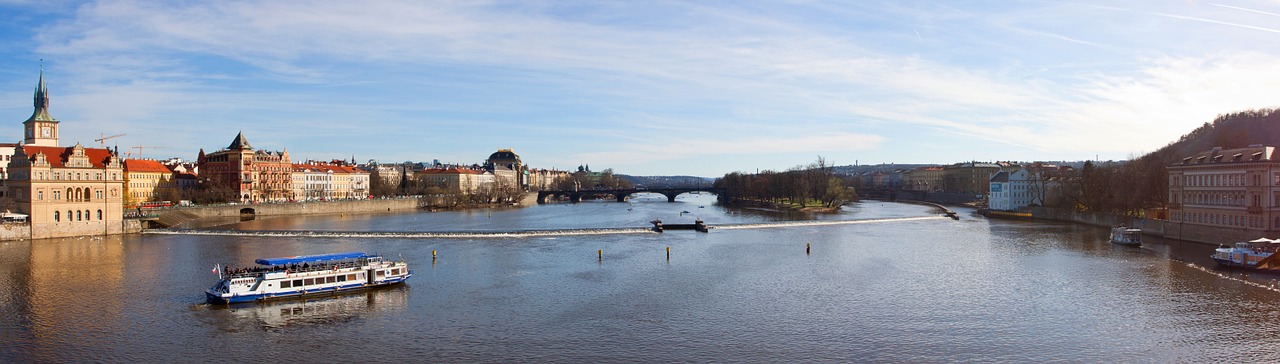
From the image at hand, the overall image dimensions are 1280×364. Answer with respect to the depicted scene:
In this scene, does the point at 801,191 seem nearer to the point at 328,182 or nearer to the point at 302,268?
the point at 328,182

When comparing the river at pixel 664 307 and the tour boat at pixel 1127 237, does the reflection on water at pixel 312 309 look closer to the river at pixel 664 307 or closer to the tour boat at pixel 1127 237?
the river at pixel 664 307

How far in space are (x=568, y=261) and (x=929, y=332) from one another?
2224 cm

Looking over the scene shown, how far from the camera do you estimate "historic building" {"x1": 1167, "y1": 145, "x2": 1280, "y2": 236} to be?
156 feet

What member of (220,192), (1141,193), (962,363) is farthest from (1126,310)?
(220,192)

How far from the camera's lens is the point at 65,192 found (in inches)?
2288

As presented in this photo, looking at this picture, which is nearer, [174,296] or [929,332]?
[929,332]

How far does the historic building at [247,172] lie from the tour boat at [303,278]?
75.5 metres

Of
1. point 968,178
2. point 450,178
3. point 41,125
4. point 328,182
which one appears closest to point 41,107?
point 41,125

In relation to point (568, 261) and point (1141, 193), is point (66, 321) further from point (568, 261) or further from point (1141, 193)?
point (1141, 193)

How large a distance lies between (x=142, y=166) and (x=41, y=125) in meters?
20.2

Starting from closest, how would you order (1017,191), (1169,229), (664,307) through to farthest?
1. (664,307)
2. (1169,229)
3. (1017,191)

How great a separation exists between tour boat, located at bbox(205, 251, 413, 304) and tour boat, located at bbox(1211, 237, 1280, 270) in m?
39.1

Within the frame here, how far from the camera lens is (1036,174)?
103m

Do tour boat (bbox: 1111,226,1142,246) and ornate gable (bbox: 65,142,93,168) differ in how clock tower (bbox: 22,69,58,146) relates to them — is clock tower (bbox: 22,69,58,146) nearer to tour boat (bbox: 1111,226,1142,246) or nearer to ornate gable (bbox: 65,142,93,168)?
ornate gable (bbox: 65,142,93,168)
